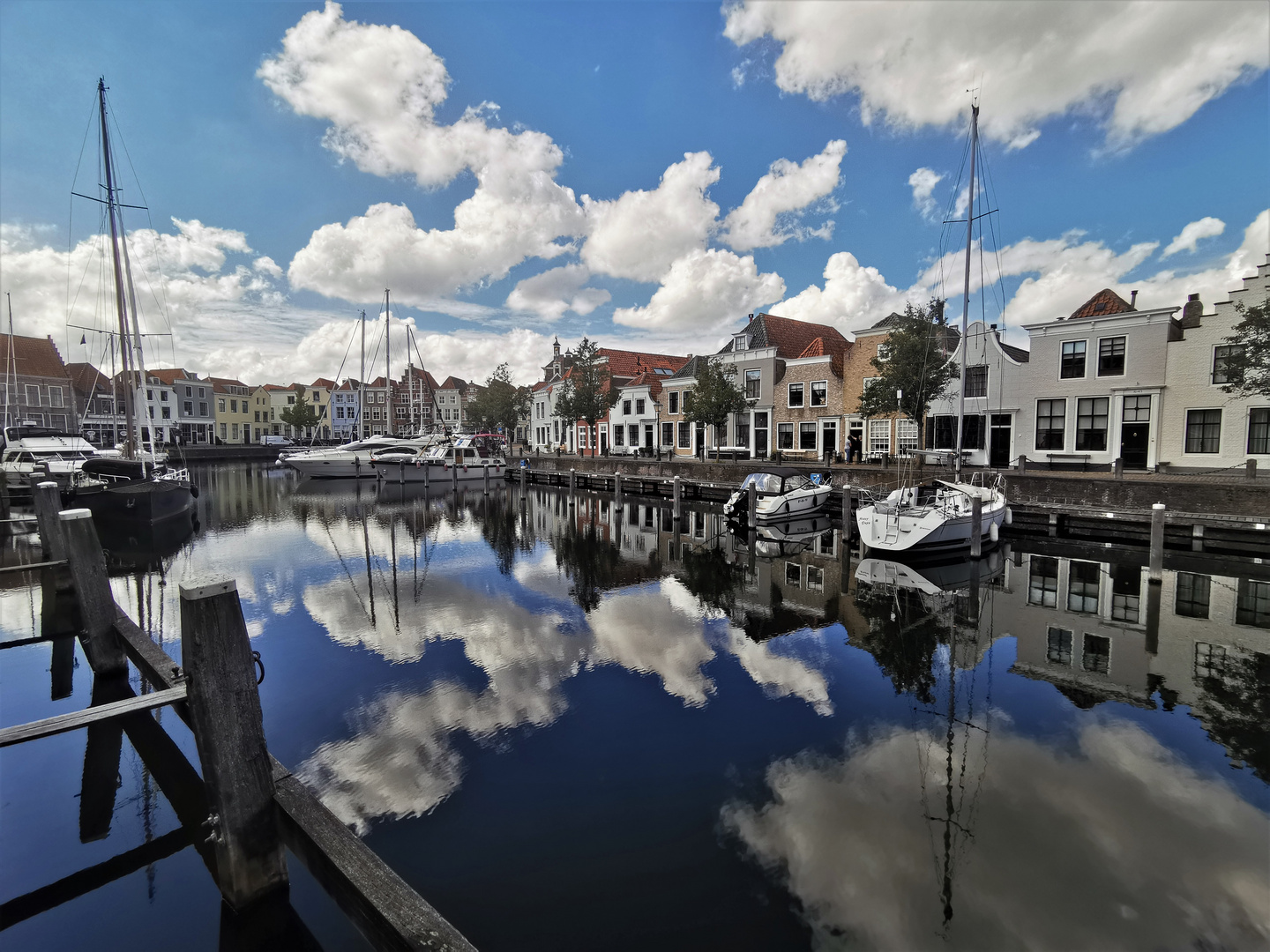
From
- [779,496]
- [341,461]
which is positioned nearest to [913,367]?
[779,496]

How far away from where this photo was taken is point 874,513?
1681cm

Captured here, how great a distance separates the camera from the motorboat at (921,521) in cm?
1622

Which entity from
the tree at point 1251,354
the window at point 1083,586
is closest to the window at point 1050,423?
the tree at point 1251,354

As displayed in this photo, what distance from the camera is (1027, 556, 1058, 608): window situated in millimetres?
12633

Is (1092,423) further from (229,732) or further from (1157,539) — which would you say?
(229,732)

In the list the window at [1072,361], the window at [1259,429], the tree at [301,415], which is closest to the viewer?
the window at [1259,429]

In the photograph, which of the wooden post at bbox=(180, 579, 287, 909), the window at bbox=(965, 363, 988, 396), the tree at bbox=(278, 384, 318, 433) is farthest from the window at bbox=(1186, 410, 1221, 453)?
the tree at bbox=(278, 384, 318, 433)

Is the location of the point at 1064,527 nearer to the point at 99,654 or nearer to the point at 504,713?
the point at 504,713

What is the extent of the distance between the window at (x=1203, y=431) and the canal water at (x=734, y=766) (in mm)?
14148

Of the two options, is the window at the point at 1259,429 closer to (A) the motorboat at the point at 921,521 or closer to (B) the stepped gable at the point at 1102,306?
(B) the stepped gable at the point at 1102,306

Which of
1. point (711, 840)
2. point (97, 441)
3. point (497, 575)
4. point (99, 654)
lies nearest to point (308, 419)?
point (97, 441)

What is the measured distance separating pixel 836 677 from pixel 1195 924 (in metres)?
4.58

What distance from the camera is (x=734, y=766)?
20.5 feet

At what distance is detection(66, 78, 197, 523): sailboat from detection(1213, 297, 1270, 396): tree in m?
38.1
